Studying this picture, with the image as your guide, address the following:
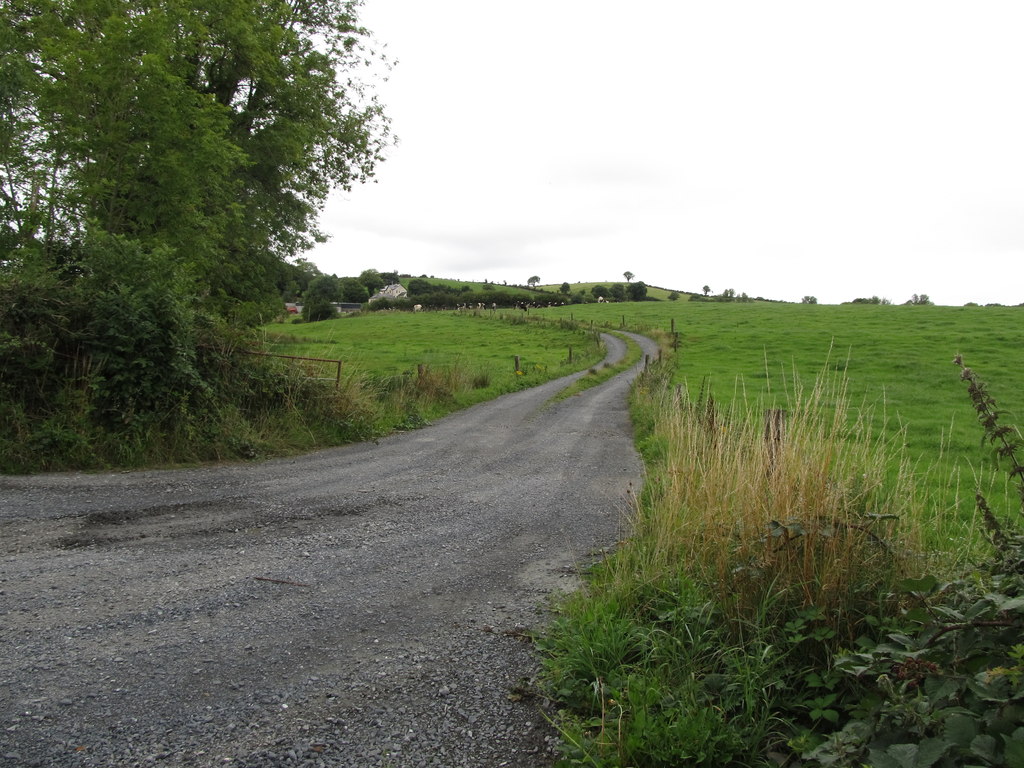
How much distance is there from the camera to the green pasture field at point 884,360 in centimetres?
1398

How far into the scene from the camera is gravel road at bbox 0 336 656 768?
335 cm

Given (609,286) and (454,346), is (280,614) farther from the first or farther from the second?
(609,286)

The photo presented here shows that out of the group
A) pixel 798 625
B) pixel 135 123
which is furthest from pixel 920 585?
pixel 135 123

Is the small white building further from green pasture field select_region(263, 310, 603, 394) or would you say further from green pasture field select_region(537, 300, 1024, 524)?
green pasture field select_region(537, 300, 1024, 524)

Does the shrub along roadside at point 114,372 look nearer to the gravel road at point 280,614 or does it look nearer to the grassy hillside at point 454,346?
the gravel road at point 280,614

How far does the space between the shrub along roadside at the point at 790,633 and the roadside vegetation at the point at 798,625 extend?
0.01m

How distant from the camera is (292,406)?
12383 millimetres

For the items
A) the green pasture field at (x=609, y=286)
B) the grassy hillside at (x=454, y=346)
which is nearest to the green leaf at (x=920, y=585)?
the grassy hillside at (x=454, y=346)

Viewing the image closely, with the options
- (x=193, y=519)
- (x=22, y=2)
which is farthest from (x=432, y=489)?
(x=22, y=2)

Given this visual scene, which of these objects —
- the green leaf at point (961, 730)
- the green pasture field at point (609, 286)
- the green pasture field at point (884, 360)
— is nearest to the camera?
the green leaf at point (961, 730)

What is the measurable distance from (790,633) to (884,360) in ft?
103

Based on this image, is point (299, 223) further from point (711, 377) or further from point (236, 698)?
point (236, 698)

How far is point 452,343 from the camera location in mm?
47812

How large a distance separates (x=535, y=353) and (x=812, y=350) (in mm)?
16926
